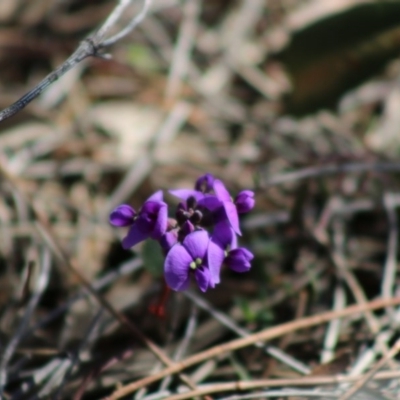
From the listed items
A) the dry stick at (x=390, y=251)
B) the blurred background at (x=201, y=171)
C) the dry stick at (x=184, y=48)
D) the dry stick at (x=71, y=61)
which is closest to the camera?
the dry stick at (x=71, y=61)

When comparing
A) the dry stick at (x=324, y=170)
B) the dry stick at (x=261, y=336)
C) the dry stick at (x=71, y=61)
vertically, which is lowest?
the dry stick at (x=261, y=336)

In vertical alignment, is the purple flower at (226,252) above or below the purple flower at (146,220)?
below

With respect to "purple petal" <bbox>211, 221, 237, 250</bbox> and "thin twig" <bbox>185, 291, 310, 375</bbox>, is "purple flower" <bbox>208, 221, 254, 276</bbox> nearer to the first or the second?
"purple petal" <bbox>211, 221, 237, 250</bbox>

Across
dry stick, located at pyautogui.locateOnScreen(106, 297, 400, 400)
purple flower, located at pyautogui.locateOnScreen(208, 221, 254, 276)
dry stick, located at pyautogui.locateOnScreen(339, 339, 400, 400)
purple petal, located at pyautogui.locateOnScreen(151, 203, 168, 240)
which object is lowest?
dry stick, located at pyautogui.locateOnScreen(339, 339, 400, 400)

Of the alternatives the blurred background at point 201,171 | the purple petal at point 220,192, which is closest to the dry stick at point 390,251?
the blurred background at point 201,171

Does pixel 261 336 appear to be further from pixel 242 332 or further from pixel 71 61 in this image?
pixel 71 61

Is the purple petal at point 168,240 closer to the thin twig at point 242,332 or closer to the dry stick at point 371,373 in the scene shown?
the thin twig at point 242,332

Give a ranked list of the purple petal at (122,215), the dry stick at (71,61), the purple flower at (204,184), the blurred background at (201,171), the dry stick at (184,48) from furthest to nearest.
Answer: the dry stick at (184,48) → the blurred background at (201,171) → the purple flower at (204,184) → the purple petal at (122,215) → the dry stick at (71,61)

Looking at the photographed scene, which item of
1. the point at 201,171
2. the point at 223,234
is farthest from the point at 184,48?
the point at 223,234

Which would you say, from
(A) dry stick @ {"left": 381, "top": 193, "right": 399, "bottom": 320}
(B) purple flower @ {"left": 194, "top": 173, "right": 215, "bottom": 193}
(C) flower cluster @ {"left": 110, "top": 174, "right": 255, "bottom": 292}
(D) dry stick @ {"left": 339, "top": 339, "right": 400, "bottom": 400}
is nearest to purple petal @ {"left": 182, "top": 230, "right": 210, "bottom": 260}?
(C) flower cluster @ {"left": 110, "top": 174, "right": 255, "bottom": 292}
